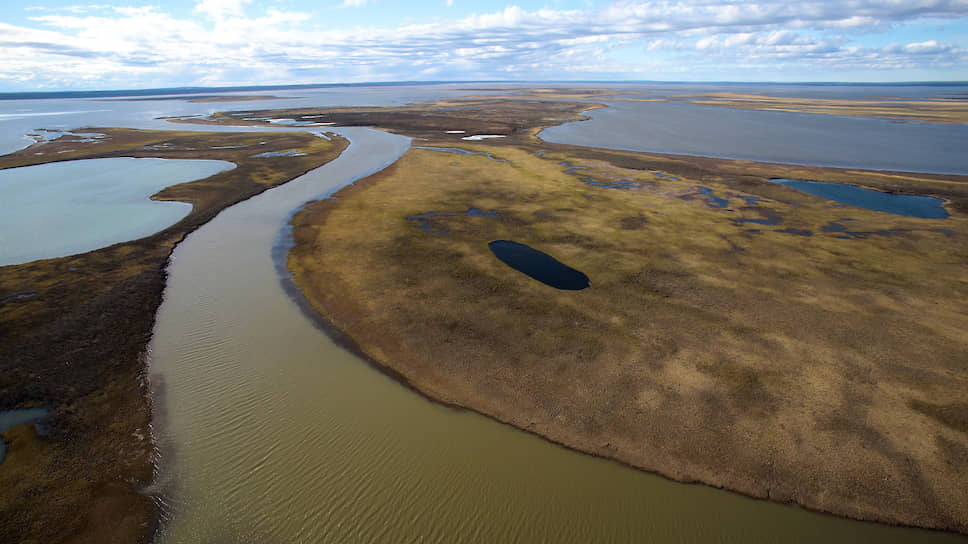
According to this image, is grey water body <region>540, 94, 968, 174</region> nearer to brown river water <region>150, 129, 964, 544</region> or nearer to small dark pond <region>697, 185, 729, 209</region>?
small dark pond <region>697, 185, 729, 209</region>

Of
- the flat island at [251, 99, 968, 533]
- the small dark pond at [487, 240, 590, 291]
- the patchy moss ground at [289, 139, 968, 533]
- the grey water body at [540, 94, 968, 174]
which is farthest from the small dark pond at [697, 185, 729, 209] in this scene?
the grey water body at [540, 94, 968, 174]

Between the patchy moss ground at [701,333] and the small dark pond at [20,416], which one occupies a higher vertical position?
the patchy moss ground at [701,333]

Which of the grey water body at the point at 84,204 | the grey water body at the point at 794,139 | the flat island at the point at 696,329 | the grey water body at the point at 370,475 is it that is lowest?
the grey water body at the point at 370,475

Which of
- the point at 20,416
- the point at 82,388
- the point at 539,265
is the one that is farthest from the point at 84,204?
the point at 539,265

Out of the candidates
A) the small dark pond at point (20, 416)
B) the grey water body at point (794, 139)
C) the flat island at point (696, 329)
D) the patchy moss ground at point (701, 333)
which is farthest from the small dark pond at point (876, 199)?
the small dark pond at point (20, 416)

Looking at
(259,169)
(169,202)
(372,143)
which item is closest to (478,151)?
(372,143)

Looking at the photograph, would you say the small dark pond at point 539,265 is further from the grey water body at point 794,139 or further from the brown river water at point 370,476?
the grey water body at point 794,139

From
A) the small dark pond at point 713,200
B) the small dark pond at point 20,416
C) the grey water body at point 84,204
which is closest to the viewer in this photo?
the small dark pond at point 20,416

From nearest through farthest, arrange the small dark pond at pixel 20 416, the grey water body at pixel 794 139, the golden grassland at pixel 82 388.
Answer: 1. the golden grassland at pixel 82 388
2. the small dark pond at pixel 20 416
3. the grey water body at pixel 794 139

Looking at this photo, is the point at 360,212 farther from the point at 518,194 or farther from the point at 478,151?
the point at 478,151
